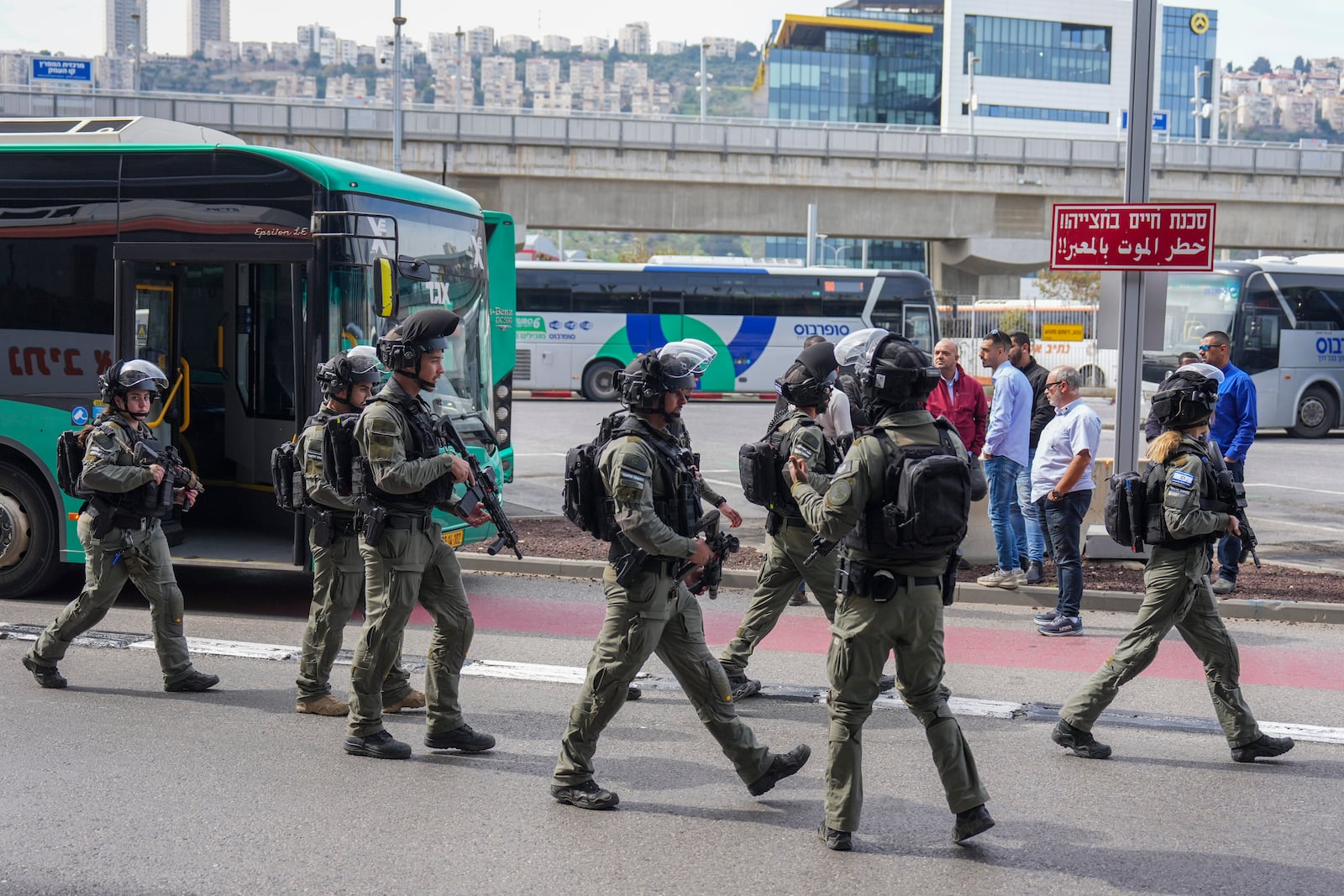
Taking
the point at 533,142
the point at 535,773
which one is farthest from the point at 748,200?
the point at 535,773

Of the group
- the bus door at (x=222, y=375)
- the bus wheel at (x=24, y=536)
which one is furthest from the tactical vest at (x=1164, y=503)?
the bus wheel at (x=24, y=536)

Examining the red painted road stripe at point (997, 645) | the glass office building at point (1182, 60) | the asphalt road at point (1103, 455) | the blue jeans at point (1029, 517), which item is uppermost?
the glass office building at point (1182, 60)

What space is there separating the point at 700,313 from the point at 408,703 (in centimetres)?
2570

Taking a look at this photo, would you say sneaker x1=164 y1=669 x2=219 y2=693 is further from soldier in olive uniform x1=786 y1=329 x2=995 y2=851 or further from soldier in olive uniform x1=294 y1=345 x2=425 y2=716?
soldier in olive uniform x1=786 y1=329 x2=995 y2=851

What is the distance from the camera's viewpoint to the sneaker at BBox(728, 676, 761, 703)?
21.8ft

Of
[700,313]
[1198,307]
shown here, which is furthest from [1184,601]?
[700,313]

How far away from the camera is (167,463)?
6660 mm

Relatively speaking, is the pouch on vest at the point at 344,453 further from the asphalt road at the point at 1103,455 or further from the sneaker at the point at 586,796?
the asphalt road at the point at 1103,455

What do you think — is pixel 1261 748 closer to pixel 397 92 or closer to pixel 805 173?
pixel 397 92

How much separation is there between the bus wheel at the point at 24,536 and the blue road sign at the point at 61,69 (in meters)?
36.0

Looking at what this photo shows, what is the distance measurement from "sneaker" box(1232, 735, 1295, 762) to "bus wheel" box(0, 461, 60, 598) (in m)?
7.37

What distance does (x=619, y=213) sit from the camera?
3947 centimetres

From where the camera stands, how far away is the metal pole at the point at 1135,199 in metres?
10.2

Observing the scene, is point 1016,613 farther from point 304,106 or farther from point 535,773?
point 304,106
